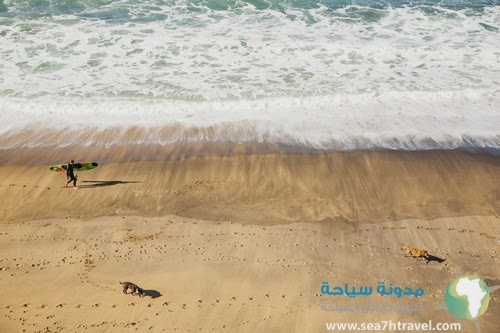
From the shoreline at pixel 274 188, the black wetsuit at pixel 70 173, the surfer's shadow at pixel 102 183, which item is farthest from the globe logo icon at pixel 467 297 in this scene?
the black wetsuit at pixel 70 173

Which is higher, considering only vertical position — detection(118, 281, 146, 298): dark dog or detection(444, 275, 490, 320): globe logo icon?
detection(118, 281, 146, 298): dark dog

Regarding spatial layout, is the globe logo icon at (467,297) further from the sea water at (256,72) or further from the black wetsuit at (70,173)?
the black wetsuit at (70,173)

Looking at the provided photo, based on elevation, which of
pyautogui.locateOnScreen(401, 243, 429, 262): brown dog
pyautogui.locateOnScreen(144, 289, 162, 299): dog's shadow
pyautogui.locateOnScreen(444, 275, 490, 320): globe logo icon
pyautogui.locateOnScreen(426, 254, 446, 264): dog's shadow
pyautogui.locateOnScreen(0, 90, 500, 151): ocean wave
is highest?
pyautogui.locateOnScreen(0, 90, 500, 151): ocean wave

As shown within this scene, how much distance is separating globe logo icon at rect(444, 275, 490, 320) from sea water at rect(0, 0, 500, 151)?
5254 mm

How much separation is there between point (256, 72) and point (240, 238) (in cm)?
911

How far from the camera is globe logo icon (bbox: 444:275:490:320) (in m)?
8.60

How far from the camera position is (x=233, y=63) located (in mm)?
18031

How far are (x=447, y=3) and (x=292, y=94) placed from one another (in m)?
13.7

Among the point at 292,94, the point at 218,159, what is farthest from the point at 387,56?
the point at 218,159

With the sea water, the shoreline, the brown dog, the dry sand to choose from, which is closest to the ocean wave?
the sea water

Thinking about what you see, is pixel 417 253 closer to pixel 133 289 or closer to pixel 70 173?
pixel 133 289

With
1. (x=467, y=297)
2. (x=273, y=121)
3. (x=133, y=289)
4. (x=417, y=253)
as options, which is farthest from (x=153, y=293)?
(x=273, y=121)

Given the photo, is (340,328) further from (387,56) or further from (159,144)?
(387,56)

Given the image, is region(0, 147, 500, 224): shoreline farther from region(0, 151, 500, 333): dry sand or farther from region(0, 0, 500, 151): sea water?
region(0, 0, 500, 151): sea water
